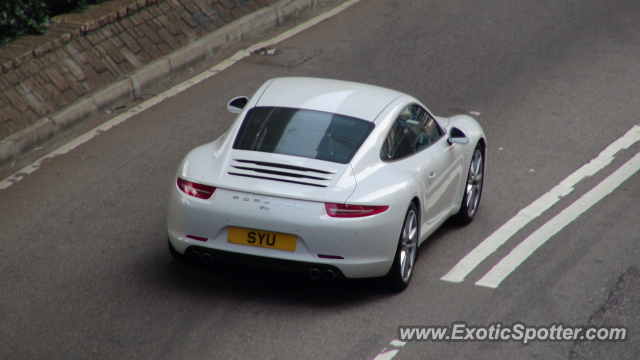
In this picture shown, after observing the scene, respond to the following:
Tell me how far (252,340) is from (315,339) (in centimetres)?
43

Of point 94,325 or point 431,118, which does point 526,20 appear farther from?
point 94,325

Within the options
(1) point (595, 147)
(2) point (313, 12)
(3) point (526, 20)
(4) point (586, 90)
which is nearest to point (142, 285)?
(1) point (595, 147)

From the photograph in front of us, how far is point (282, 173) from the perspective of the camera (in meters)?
6.45

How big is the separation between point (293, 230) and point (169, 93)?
18.9 feet

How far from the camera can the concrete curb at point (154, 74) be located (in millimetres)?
9758

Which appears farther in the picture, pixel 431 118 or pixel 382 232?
pixel 431 118

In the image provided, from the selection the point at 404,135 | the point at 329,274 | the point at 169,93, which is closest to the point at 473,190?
the point at 404,135

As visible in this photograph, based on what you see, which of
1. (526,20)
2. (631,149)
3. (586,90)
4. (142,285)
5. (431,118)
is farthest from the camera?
(526,20)

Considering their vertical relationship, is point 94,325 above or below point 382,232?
below

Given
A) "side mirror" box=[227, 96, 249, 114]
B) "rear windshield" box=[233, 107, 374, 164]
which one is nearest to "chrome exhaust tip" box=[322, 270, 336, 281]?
"rear windshield" box=[233, 107, 374, 164]

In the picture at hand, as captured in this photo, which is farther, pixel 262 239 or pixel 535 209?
pixel 535 209

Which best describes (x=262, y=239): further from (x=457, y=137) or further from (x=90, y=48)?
(x=90, y=48)

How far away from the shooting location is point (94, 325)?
619 centimetres

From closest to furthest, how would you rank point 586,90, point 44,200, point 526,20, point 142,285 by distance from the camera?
point 142,285 → point 44,200 → point 586,90 → point 526,20
